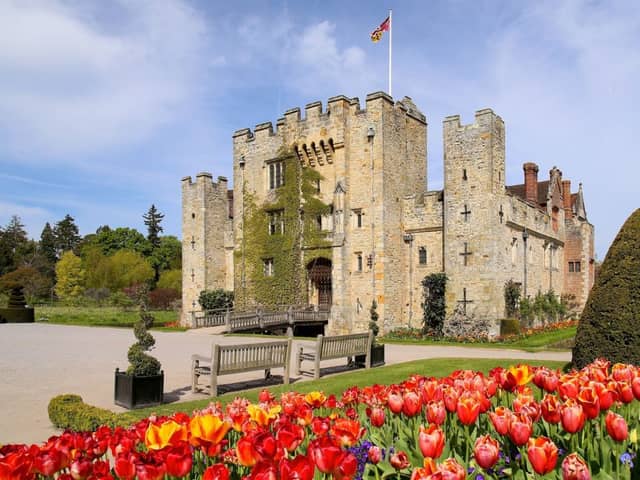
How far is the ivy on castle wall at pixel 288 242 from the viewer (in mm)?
30734

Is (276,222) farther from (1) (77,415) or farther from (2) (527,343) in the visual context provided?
(1) (77,415)

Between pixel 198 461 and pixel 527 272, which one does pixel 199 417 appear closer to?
pixel 198 461

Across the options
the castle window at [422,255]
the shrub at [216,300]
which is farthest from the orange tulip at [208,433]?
the shrub at [216,300]

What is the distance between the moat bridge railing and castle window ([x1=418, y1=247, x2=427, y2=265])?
5.80 m

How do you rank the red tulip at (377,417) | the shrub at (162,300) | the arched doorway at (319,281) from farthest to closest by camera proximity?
1. the shrub at (162,300)
2. the arched doorway at (319,281)
3. the red tulip at (377,417)

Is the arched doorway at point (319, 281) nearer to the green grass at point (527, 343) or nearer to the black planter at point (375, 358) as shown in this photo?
the green grass at point (527, 343)

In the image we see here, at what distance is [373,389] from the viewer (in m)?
4.73

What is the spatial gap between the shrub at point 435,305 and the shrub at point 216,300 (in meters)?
13.8

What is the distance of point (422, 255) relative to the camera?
1097 inches

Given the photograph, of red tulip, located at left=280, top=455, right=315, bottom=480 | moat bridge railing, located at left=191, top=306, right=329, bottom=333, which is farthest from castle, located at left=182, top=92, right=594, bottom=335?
red tulip, located at left=280, top=455, right=315, bottom=480

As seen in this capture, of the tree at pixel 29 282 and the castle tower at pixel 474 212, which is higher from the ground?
the castle tower at pixel 474 212

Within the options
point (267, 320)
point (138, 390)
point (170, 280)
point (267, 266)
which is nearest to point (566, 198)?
point (267, 266)

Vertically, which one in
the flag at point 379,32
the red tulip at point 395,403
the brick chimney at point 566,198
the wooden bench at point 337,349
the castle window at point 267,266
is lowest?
the wooden bench at point 337,349

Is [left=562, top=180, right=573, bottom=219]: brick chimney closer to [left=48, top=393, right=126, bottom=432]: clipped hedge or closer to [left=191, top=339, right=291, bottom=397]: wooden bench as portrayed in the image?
[left=191, top=339, right=291, bottom=397]: wooden bench
